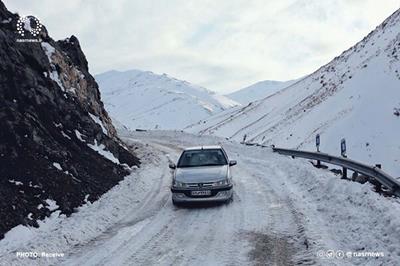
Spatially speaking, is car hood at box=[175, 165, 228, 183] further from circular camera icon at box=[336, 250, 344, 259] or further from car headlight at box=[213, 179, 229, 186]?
circular camera icon at box=[336, 250, 344, 259]

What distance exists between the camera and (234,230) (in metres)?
8.99

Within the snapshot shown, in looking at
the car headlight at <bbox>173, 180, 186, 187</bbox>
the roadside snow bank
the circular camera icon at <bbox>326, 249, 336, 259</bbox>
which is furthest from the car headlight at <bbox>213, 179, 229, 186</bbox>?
the circular camera icon at <bbox>326, 249, 336, 259</bbox>

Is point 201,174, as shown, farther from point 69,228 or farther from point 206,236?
point 69,228

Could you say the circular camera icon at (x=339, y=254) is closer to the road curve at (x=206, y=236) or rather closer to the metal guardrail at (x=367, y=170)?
the road curve at (x=206, y=236)

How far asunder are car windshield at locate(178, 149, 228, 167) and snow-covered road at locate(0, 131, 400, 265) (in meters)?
1.20

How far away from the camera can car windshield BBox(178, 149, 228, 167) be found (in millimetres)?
13086

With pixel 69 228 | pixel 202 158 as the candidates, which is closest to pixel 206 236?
pixel 69 228

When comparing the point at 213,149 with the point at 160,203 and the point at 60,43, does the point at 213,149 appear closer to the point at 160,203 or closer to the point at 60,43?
the point at 160,203

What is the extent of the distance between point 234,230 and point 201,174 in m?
3.10

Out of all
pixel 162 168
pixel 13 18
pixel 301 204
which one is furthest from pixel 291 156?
pixel 13 18

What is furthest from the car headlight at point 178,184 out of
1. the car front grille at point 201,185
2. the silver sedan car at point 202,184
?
the car front grille at point 201,185

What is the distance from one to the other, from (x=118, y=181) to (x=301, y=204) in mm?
7128

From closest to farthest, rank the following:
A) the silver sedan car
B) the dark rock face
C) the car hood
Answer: the dark rock face < the silver sedan car < the car hood

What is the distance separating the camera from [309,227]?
867 cm
